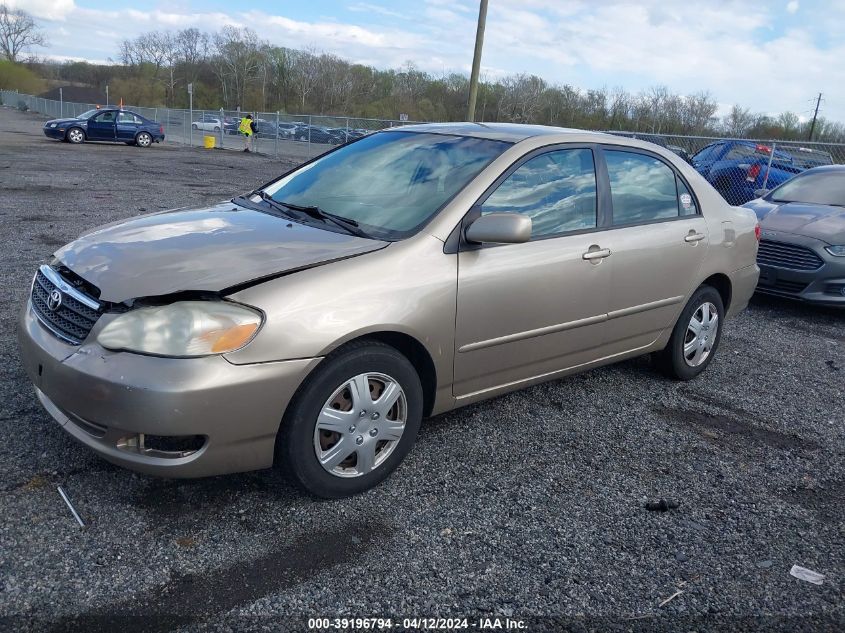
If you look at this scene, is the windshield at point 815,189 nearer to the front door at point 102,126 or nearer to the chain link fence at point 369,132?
the chain link fence at point 369,132

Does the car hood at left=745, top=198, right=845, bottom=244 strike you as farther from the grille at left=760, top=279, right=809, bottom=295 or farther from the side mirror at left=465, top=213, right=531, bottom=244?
the side mirror at left=465, top=213, right=531, bottom=244

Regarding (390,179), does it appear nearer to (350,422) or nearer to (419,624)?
(350,422)

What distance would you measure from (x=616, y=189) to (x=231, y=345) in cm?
266

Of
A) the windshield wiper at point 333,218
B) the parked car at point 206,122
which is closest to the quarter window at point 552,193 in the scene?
the windshield wiper at point 333,218

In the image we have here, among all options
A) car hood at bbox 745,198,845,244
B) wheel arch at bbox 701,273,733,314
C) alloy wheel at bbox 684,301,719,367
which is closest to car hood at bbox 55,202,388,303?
alloy wheel at bbox 684,301,719,367

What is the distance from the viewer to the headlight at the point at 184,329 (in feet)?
8.61

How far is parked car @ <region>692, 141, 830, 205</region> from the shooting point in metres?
13.6

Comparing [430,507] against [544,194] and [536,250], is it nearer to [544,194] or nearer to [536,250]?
[536,250]

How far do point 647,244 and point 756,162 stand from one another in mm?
11263

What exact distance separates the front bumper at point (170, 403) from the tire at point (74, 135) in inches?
1109

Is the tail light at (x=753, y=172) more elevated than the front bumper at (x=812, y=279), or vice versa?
the tail light at (x=753, y=172)

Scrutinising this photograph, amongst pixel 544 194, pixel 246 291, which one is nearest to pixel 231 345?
pixel 246 291

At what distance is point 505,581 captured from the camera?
2.65m

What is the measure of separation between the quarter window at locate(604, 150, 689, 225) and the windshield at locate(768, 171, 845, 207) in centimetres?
445
